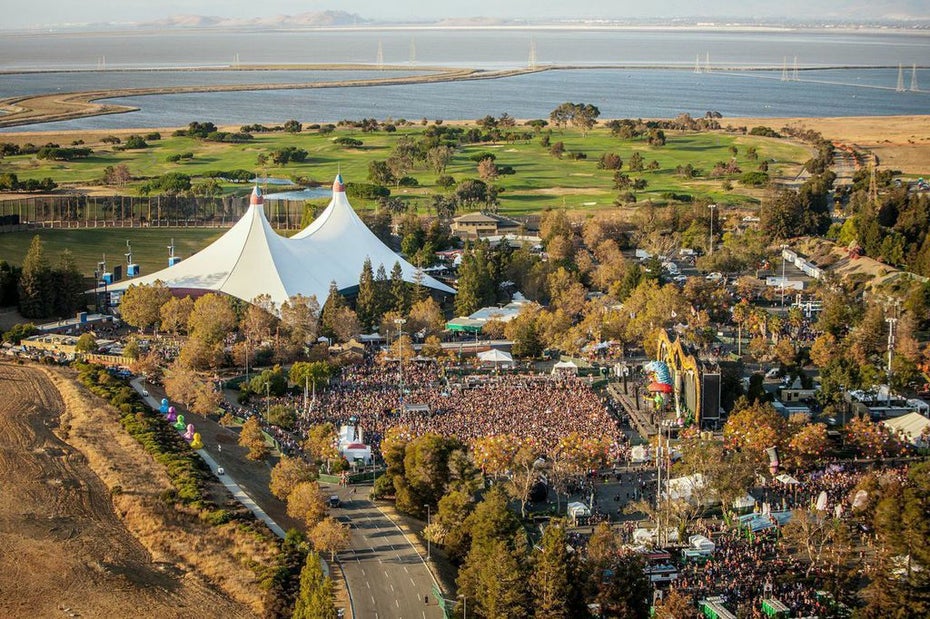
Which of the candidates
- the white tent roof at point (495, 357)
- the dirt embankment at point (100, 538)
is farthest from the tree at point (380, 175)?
the dirt embankment at point (100, 538)

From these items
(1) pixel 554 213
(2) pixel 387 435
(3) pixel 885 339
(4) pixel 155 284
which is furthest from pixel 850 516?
(1) pixel 554 213

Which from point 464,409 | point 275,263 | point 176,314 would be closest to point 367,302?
point 275,263

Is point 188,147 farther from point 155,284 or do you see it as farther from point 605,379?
point 605,379

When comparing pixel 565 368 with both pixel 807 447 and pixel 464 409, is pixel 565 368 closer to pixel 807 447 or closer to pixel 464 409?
pixel 464 409

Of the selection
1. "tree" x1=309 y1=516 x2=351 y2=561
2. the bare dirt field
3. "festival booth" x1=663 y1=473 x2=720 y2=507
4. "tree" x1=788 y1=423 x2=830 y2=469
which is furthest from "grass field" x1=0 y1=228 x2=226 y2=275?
the bare dirt field

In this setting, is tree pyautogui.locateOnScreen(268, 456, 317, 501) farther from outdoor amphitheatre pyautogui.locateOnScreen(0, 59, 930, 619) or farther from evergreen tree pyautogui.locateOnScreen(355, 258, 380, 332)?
evergreen tree pyautogui.locateOnScreen(355, 258, 380, 332)

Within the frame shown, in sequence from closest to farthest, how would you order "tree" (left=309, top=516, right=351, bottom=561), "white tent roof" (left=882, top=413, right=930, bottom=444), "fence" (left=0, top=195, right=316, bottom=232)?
1. "tree" (left=309, top=516, right=351, bottom=561)
2. "white tent roof" (left=882, top=413, right=930, bottom=444)
3. "fence" (left=0, top=195, right=316, bottom=232)
